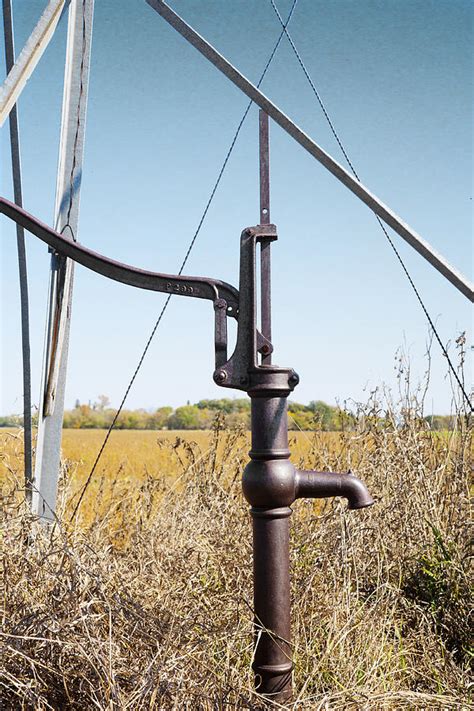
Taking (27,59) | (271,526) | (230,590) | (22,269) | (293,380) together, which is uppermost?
(27,59)

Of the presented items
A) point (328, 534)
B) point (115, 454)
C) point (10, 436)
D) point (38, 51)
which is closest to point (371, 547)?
point (328, 534)

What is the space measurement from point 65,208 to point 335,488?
147cm

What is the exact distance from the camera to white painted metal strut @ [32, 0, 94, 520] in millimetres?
2518

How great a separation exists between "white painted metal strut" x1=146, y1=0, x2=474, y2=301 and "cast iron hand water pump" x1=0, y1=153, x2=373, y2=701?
334 mm

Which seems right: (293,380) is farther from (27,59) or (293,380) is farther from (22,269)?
(22,269)

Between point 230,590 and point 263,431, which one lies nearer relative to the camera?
point 263,431

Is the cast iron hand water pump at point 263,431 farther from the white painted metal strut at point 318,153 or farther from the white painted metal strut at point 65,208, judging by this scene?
the white painted metal strut at point 65,208

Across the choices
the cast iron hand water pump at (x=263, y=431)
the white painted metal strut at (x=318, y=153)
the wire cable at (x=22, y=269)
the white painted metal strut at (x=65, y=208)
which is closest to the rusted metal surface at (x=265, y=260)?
the cast iron hand water pump at (x=263, y=431)

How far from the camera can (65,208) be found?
2.56m

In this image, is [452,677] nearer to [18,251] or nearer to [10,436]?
[10,436]

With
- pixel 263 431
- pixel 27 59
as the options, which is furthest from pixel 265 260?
pixel 27 59

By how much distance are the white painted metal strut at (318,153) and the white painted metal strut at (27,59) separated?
1.28ft

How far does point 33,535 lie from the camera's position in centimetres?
210

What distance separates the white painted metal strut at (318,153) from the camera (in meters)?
1.75
